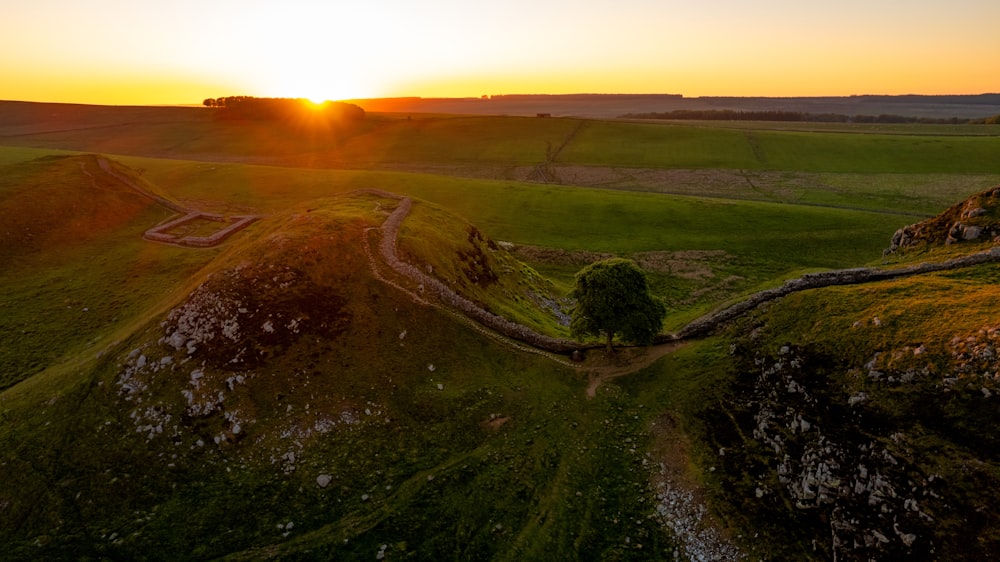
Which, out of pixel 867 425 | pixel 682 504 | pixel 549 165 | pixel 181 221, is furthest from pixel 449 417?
pixel 549 165

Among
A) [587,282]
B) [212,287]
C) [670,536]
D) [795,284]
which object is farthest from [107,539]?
[795,284]

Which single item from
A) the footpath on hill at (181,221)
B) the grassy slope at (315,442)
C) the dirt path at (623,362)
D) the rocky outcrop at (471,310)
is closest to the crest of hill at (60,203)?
the footpath on hill at (181,221)

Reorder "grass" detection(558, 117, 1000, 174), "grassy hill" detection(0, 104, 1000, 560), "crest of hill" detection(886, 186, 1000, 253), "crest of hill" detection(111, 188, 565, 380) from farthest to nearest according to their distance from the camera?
"grass" detection(558, 117, 1000, 174) → "crest of hill" detection(886, 186, 1000, 253) → "crest of hill" detection(111, 188, 565, 380) → "grassy hill" detection(0, 104, 1000, 560)

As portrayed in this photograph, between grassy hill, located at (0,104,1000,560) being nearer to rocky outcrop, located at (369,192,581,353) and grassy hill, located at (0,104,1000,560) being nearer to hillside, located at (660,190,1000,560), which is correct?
hillside, located at (660,190,1000,560)

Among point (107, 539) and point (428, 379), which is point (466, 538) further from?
point (107, 539)

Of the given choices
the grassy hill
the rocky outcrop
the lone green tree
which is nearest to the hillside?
the grassy hill

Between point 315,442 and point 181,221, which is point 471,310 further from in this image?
point 181,221

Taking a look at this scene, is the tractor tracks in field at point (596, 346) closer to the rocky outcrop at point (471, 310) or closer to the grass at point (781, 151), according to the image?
the rocky outcrop at point (471, 310)
